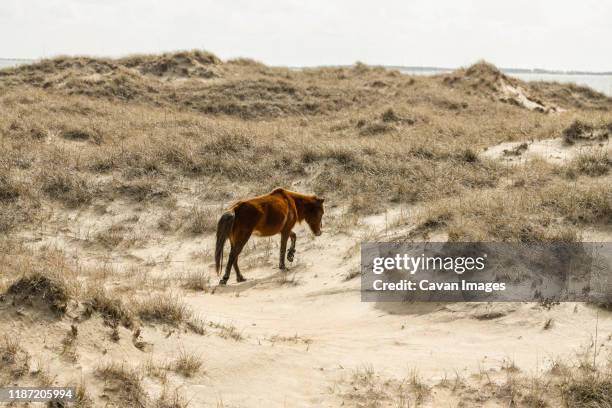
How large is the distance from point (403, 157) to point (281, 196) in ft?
17.8

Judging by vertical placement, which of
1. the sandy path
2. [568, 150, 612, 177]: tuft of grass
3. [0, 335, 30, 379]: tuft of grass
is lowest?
the sandy path

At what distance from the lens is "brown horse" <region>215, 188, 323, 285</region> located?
33.9 feet

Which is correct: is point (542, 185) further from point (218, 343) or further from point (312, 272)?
point (218, 343)

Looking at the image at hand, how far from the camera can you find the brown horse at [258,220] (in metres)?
10.3

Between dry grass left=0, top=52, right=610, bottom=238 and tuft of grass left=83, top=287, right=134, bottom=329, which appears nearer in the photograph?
tuft of grass left=83, top=287, right=134, bottom=329

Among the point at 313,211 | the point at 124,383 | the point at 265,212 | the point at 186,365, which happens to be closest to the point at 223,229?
the point at 265,212

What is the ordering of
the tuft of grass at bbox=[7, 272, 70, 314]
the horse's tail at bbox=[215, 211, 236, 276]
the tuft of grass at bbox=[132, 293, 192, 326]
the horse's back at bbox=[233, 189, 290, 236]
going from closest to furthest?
1. the tuft of grass at bbox=[7, 272, 70, 314]
2. the tuft of grass at bbox=[132, 293, 192, 326]
3. the horse's tail at bbox=[215, 211, 236, 276]
4. the horse's back at bbox=[233, 189, 290, 236]

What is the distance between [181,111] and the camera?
25.2m

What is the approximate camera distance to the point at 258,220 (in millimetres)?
10758

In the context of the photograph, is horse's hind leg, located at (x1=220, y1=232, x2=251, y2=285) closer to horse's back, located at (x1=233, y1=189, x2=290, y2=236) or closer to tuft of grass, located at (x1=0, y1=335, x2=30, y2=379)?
horse's back, located at (x1=233, y1=189, x2=290, y2=236)

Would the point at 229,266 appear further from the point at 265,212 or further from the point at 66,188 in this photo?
the point at 66,188

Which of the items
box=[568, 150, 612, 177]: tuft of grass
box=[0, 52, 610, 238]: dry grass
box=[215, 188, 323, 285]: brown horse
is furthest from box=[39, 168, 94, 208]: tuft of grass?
box=[568, 150, 612, 177]: tuft of grass

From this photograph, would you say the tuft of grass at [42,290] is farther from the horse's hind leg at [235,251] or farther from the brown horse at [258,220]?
the horse's hind leg at [235,251]

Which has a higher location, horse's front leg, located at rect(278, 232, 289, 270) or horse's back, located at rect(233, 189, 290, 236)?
horse's back, located at rect(233, 189, 290, 236)
